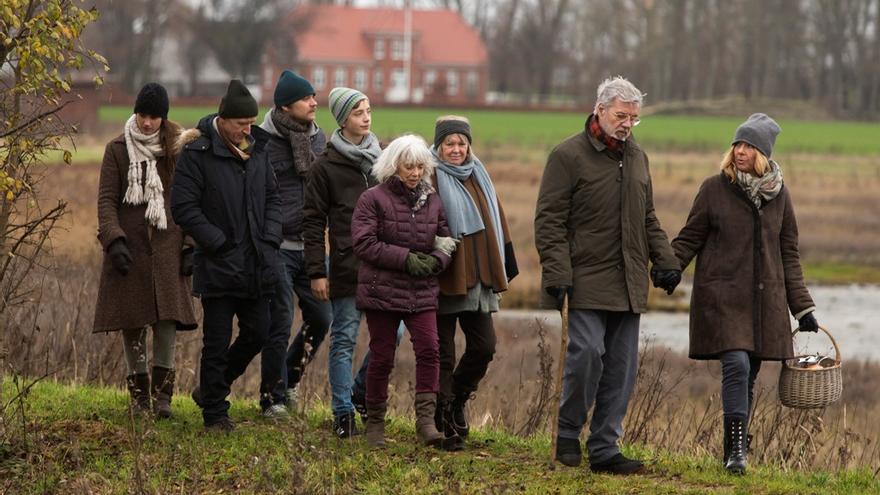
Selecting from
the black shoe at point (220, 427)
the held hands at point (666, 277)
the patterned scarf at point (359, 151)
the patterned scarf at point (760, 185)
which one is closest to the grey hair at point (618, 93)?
the patterned scarf at point (760, 185)

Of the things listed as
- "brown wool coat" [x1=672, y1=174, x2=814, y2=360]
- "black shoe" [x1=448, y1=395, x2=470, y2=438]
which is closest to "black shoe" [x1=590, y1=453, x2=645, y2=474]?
"brown wool coat" [x1=672, y1=174, x2=814, y2=360]

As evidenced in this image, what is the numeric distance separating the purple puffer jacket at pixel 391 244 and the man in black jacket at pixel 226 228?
62 centimetres

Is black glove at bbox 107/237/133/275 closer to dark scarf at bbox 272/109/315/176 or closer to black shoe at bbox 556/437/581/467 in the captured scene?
dark scarf at bbox 272/109/315/176

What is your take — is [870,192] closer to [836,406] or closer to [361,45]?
[836,406]

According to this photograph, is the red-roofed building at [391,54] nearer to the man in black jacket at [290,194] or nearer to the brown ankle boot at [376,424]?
the man in black jacket at [290,194]

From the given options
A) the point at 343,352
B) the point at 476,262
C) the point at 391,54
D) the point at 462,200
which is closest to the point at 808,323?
the point at 476,262

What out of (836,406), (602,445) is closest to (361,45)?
(836,406)

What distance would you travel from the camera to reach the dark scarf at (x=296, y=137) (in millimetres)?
8898

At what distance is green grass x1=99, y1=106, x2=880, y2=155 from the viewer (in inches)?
2053

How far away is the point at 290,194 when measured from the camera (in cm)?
895

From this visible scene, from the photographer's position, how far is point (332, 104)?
852 centimetres

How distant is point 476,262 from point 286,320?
129 cm

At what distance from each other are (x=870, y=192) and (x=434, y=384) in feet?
99.8

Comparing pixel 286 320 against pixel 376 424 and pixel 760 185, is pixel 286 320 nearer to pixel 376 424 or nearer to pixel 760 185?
pixel 376 424
